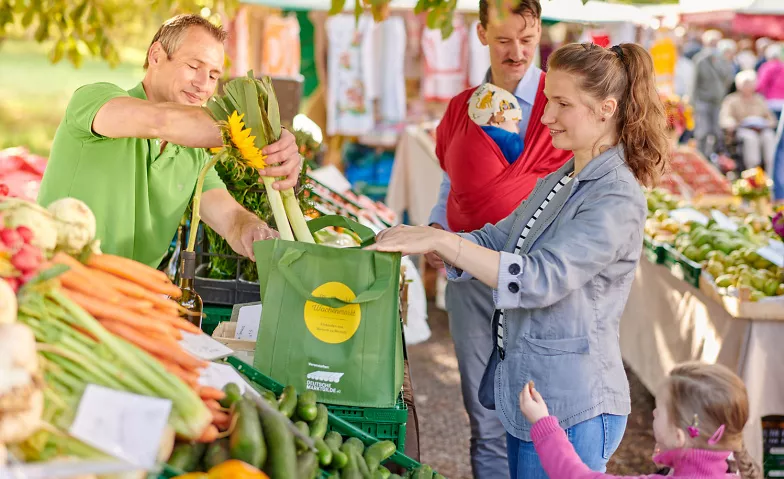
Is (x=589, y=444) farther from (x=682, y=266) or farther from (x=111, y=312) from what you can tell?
(x=682, y=266)

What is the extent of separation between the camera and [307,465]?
5.58ft

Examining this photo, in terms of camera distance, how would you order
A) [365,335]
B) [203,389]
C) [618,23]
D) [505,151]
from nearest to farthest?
[203,389] → [365,335] → [505,151] → [618,23]

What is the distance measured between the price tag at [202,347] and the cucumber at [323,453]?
0.32m

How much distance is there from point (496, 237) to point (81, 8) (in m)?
2.87

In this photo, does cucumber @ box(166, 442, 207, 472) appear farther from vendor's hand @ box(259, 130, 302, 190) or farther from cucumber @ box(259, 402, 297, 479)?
vendor's hand @ box(259, 130, 302, 190)

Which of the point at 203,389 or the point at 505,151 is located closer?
the point at 203,389

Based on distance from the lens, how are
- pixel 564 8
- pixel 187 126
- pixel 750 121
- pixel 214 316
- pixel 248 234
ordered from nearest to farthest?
pixel 187 126
pixel 248 234
pixel 214 316
pixel 564 8
pixel 750 121

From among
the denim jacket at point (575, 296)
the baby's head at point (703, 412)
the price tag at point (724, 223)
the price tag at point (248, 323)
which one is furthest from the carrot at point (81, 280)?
the price tag at point (724, 223)

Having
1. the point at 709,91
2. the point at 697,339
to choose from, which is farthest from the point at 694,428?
the point at 709,91

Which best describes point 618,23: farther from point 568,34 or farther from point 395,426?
point 395,426

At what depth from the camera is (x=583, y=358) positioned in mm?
2248

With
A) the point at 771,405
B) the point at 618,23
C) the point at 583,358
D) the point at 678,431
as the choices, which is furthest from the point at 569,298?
the point at 618,23

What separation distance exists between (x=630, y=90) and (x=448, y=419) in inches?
124

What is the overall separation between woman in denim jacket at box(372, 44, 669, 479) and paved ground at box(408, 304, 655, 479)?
6.95 feet
